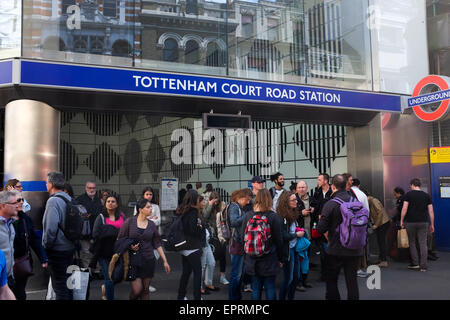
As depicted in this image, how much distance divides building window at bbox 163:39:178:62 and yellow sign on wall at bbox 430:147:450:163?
6139 mm

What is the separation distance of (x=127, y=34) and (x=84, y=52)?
93 centimetres

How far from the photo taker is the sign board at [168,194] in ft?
44.0

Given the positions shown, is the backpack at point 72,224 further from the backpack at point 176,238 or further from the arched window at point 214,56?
the arched window at point 214,56

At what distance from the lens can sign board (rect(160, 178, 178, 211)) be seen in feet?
44.0

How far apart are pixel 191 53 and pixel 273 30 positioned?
2331 mm

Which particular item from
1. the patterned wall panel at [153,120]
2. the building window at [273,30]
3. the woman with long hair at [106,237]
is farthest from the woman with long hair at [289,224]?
the patterned wall panel at [153,120]

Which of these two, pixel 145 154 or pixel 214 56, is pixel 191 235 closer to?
pixel 214 56

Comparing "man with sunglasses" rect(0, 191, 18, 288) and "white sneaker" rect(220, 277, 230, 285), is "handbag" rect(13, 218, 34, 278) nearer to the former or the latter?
"man with sunglasses" rect(0, 191, 18, 288)

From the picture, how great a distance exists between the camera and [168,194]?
44.4 feet

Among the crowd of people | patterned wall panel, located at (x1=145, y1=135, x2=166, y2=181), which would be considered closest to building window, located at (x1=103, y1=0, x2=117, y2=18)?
the crowd of people

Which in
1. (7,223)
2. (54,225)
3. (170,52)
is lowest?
(54,225)

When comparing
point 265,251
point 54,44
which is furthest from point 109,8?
point 265,251
